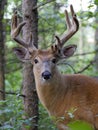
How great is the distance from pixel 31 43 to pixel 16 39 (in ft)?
0.82

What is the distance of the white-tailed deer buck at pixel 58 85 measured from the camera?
522 cm

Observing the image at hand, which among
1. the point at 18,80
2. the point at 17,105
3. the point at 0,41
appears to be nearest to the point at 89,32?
the point at 18,80

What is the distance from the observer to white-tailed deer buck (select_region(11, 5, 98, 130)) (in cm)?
522

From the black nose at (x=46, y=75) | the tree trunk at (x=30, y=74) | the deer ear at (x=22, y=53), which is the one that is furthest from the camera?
the deer ear at (x=22, y=53)

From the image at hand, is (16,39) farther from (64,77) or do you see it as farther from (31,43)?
(64,77)

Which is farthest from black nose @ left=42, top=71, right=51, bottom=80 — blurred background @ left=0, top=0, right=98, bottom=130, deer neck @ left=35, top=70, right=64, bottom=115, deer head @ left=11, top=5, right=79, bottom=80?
blurred background @ left=0, top=0, right=98, bottom=130

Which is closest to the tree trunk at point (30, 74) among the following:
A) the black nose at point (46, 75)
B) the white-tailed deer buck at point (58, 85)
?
the white-tailed deer buck at point (58, 85)

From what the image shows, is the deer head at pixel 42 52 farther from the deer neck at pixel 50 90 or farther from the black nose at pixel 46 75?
the deer neck at pixel 50 90

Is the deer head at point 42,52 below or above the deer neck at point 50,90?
above

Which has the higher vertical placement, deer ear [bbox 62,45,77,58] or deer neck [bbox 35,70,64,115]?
deer ear [bbox 62,45,77,58]

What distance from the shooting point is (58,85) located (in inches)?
217

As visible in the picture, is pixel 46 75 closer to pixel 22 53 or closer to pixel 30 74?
pixel 30 74

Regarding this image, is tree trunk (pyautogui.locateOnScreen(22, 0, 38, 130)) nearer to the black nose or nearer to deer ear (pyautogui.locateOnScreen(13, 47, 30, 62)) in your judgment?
deer ear (pyautogui.locateOnScreen(13, 47, 30, 62))

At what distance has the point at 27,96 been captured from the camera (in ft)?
17.9
